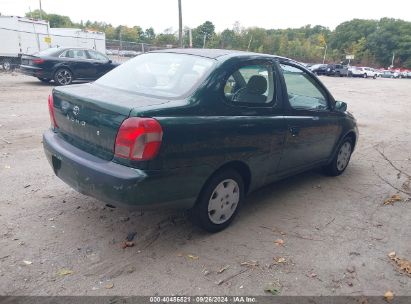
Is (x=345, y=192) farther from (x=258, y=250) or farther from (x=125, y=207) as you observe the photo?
(x=125, y=207)

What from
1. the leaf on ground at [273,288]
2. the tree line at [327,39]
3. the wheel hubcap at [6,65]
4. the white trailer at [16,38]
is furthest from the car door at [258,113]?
the tree line at [327,39]

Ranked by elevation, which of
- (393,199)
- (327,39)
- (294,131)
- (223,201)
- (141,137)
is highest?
(327,39)

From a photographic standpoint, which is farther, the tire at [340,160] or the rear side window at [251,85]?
the tire at [340,160]

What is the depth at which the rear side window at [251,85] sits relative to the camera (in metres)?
3.68

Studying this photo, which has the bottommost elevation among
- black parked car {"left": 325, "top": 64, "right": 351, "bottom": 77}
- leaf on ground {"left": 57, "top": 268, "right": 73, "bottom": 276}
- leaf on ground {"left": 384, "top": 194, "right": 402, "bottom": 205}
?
black parked car {"left": 325, "top": 64, "right": 351, "bottom": 77}

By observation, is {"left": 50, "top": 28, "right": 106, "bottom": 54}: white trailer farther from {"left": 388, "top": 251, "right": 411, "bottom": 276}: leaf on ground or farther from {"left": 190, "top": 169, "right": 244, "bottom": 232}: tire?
{"left": 388, "top": 251, "right": 411, "bottom": 276}: leaf on ground

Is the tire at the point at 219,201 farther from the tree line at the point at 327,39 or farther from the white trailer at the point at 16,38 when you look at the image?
the tree line at the point at 327,39

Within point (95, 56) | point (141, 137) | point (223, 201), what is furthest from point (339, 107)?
point (95, 56)

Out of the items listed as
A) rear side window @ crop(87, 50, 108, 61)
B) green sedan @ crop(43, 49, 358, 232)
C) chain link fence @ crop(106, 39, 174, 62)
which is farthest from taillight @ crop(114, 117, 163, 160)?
chain link fence @ crop(106, 39, 174, 62)

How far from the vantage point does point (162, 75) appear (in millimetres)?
3795

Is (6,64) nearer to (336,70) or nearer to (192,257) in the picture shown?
(192,257)

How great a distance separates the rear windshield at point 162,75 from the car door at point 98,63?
11687mm

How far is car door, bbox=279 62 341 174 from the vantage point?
4.36 meters

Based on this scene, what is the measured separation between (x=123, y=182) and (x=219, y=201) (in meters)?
1.09
